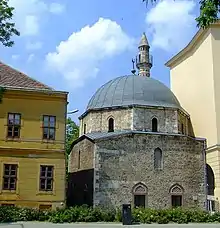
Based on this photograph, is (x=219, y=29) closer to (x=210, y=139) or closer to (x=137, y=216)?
(x=210, y=139)

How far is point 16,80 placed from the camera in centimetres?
2608

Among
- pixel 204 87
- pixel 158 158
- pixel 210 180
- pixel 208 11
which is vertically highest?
pixel 204 87

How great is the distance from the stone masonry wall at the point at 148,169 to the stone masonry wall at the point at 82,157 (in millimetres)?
1502

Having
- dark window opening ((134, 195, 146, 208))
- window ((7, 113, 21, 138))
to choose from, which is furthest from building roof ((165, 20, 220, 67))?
window ((7, 113, 21, 138))

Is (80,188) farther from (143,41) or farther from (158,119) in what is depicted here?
(143,41)

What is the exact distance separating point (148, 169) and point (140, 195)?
207 cm

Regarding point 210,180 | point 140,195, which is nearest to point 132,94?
point 140,195

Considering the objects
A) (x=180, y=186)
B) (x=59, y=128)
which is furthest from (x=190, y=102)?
(x=59, y=128)

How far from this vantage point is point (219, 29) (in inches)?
1366

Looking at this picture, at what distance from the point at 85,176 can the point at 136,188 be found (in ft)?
14.9

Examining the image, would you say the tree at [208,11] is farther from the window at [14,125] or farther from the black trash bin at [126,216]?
the window at [14,125]

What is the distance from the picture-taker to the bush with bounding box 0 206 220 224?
2200 centimetres

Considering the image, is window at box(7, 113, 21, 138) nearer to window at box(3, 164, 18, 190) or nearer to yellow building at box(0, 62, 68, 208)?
yellow building at box(0, 62, 68, 208)

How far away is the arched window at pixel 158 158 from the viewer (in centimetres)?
3028
